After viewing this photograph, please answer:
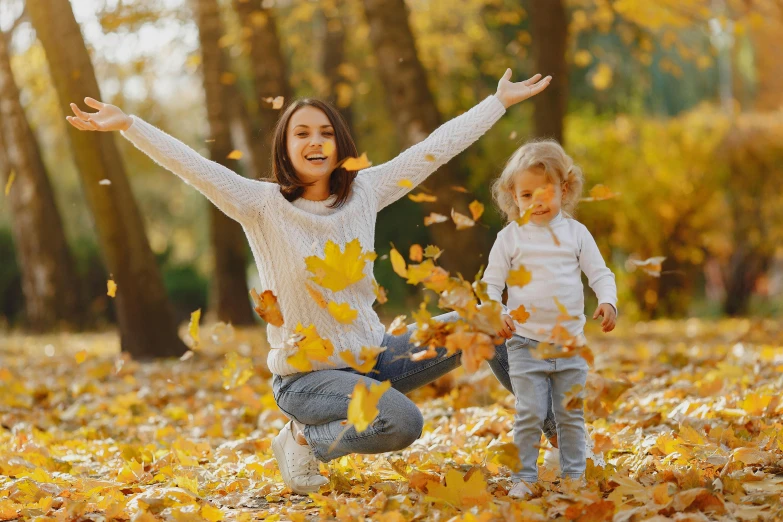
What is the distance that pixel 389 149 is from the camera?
53.7ft

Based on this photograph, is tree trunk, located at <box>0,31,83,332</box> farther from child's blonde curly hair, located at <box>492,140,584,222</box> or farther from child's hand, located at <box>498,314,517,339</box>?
child's hand, located at <box>498,314,517,339</box>

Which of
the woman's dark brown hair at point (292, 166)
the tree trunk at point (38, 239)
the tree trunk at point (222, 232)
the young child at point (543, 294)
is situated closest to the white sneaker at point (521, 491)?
the young child at point (543, 294)

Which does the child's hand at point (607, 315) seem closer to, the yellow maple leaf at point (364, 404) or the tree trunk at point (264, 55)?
the yellow maple leaf at point (364, 404)

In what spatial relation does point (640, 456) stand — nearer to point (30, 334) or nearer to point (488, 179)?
point (488, 179)

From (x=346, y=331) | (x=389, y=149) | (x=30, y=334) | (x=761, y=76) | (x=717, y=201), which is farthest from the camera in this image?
(x=761, y=76)

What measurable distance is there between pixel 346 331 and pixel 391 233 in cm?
1208

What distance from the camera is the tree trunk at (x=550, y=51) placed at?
29.0 ft

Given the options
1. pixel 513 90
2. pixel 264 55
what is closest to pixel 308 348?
pixel 513 90

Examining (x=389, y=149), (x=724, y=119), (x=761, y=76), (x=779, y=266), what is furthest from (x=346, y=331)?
(x=761, y=76)

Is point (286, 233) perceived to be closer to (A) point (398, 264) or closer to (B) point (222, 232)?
(A) point (398, 264)

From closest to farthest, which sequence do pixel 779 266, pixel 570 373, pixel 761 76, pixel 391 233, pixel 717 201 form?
1. pixel 570 373
2. pixel 717 201
3. pixel 391 233
4. pixel 779 266
5. pixel 761 76

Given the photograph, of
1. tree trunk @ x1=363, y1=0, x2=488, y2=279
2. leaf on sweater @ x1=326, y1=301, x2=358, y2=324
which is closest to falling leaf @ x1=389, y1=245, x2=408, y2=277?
leaf on sweater @ x1=326, y1=301, x2=358, y2=324

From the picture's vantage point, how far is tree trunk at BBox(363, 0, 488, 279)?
23.4 feet

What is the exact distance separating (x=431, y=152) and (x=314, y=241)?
607 millimetres
